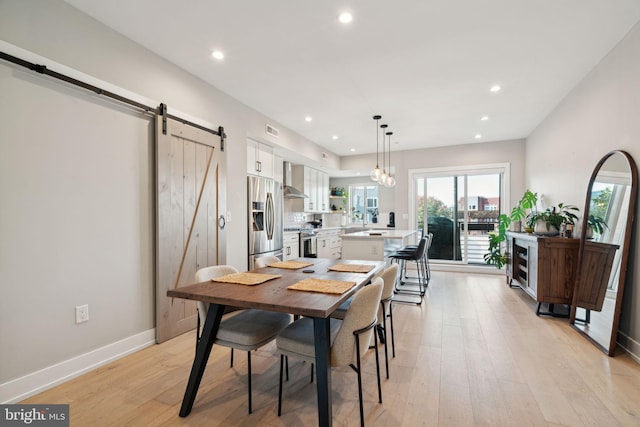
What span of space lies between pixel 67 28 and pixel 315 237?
4958mm

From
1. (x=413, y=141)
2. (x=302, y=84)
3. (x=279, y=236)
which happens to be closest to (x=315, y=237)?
(x=279, y=236)

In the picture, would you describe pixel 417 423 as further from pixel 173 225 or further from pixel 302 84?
pixel 302 84

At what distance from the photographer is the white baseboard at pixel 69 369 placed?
185cm

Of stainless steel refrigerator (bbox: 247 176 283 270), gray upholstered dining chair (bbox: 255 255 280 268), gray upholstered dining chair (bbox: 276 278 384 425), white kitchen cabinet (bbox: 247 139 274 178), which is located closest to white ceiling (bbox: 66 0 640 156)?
white kitchen cabinet (bbox: 247 139 274 178)

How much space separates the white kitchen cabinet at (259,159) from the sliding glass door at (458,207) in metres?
3.44

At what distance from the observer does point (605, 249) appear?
277 cm

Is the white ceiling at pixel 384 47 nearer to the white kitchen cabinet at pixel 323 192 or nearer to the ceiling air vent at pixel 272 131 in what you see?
the ceiling air vent at pixel 272 131

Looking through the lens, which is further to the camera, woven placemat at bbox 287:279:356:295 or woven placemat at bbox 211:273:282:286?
woven placemat at bbox 211:273:282:286

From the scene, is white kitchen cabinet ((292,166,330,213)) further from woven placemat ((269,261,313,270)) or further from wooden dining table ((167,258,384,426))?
wooden dining table ((167,258,384,426))

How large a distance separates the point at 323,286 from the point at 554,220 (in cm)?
342

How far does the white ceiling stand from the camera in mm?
2184

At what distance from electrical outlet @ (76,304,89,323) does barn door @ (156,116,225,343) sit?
569mm

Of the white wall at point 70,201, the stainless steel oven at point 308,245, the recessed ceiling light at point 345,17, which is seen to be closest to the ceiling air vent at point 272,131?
the white wall at point 70,201

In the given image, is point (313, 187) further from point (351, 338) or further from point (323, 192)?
point (351, 338)
